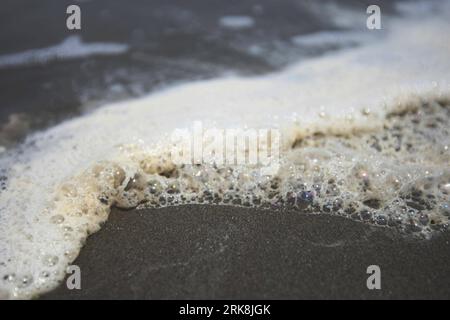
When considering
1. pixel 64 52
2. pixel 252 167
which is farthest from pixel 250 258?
pixel 64 52

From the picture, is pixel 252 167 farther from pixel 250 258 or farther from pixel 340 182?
pixel 250 258

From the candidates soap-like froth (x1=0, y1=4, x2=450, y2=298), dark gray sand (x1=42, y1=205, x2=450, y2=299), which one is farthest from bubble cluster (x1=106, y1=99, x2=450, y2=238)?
dark gray sand (x1=42, y1=205, x2=450, y2=299)

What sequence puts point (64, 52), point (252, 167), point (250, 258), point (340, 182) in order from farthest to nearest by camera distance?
point (64, 52), point (252, 167), point (340, 182), point (250, 258)

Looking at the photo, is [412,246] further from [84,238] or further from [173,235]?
[84,238]

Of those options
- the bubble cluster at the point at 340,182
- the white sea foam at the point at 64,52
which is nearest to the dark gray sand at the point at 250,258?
the bubble cluster at the point at 340,182

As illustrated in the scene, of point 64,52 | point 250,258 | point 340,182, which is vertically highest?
point 64,52
